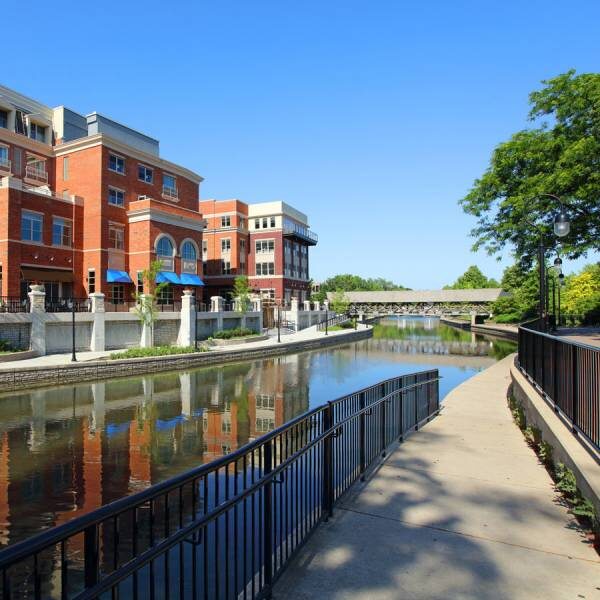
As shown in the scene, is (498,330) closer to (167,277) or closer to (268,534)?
(167,277)

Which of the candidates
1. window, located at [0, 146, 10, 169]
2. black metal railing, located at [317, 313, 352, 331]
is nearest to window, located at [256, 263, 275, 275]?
black metal railing, located at [317, 313, 352, 331]

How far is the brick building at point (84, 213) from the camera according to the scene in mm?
31797

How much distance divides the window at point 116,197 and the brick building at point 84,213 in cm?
8

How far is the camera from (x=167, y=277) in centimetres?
3650

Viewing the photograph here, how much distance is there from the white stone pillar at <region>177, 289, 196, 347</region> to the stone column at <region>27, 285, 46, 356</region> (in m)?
9.36

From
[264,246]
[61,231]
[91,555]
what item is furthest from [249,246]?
[91,555]

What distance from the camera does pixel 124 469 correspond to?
9328 mm

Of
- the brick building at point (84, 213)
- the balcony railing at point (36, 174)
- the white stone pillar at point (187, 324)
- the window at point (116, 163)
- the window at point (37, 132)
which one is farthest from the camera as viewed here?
the window at point (37, 132)

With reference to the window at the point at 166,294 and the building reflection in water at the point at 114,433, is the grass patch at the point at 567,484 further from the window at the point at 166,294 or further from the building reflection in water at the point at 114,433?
the window at the point at 166,294

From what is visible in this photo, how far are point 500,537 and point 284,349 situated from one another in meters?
29.3

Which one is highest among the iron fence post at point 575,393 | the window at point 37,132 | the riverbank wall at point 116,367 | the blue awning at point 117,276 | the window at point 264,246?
the window at point 37,132

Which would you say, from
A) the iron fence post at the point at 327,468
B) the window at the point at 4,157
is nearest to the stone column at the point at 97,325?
A: the window at the point at 4,157

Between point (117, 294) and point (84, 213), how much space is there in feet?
22.8

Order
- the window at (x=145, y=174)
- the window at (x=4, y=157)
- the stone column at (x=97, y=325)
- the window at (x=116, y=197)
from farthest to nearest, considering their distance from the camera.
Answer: the window at (x=145, y=174)
the window at (x=116, y=197)
the window at (x=4, y=157)
the stone column at (x=97, y=325)
